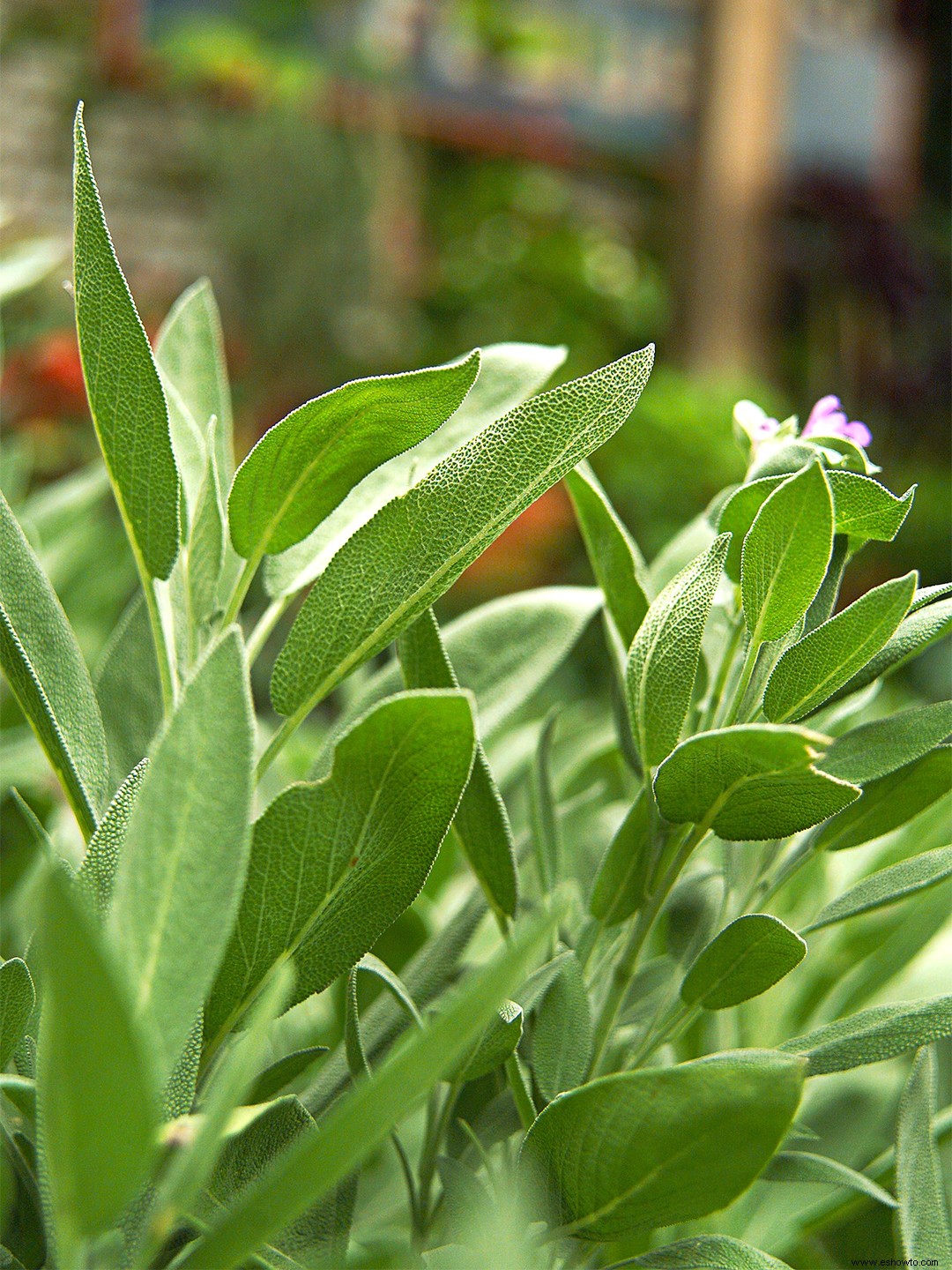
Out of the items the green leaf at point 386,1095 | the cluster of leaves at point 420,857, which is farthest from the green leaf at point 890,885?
the green leaf at point 386,1095

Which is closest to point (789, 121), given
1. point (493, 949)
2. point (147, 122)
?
point (147, 122)

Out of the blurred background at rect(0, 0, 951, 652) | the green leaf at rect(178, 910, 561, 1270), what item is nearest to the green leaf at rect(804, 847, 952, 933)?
the green leaf at rect(178, 910, 561, 1270)

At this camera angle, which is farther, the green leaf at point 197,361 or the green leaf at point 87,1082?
the green leaf at point 197,361

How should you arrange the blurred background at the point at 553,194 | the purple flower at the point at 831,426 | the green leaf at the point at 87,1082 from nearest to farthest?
the green leaf at the point at 87,1082 → the purple flower at the point at 831,426 → the blurred background at the point at 553,194

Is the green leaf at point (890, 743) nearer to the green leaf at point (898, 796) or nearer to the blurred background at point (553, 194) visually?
the green leaf at point (898, 796)

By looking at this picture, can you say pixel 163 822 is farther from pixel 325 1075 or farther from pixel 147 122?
pixel 147 122

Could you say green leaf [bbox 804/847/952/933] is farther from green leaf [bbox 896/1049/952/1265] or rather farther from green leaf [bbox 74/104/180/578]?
green leaf [bbox 74/104/180/578]
